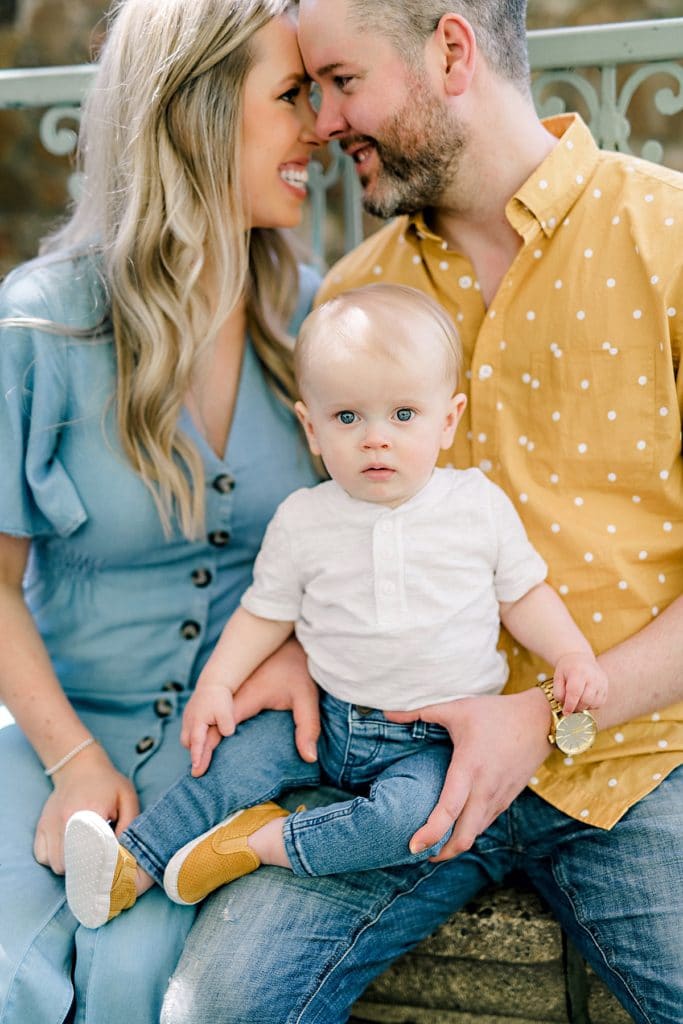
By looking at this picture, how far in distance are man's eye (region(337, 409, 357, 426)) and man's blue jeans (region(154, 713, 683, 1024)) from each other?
0.52 meters

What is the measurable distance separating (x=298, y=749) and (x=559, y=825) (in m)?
0.45

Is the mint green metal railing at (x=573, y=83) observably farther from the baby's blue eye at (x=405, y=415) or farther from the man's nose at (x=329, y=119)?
the baby's blue eye at (x=405, y=415)

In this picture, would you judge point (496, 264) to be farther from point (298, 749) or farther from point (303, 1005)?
point (303, 1005)

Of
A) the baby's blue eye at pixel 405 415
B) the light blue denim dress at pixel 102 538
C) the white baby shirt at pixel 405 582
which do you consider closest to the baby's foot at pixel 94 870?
the light blue denim dress at pixel 102 538

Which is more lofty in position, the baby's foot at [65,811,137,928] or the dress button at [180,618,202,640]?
the dress button at [180,618,202,640]

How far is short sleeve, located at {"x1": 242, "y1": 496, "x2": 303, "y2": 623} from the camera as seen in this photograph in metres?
1.74

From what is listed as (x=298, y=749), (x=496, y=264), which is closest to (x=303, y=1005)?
(x=298, y=749)

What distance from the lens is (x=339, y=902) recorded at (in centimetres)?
162

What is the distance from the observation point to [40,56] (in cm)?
454

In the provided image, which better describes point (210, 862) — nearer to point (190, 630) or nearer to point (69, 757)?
point (69, 757)

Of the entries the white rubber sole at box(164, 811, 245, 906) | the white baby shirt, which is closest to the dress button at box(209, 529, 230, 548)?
the white baby shirt

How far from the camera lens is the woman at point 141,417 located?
6.09ft

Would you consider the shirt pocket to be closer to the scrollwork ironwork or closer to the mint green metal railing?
the mint green metal railing

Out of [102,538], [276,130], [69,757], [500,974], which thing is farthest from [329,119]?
[500,974]
